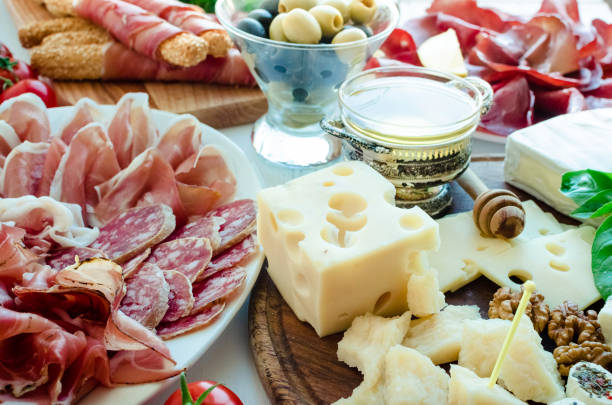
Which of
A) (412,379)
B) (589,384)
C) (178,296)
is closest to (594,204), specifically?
(589,384)

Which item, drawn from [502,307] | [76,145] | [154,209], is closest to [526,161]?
[502,307]

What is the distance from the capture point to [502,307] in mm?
1112

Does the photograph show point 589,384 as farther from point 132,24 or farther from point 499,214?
point 132,24

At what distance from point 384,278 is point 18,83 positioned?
1.28m

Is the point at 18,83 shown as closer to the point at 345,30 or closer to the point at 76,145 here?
the point at 76,145

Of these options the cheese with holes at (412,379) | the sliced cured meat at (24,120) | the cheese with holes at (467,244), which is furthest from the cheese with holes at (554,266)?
the sliced cured meat at (24,120)

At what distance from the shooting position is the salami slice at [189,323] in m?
1.05

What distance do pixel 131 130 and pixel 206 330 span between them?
0.57 m

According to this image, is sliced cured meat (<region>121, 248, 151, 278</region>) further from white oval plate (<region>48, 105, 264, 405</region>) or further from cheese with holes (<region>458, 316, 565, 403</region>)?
cheese with holes (<region>458, 316, 565, 403</region>)

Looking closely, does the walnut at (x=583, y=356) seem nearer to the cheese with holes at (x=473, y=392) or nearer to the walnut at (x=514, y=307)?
the walnut at (x=514, y=307)

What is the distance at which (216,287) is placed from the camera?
1.14 m

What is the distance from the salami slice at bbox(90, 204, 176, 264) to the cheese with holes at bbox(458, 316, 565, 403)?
0.59 meters

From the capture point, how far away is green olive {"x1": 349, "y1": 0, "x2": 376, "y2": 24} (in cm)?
160

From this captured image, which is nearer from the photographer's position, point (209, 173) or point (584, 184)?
point (584, 184)
